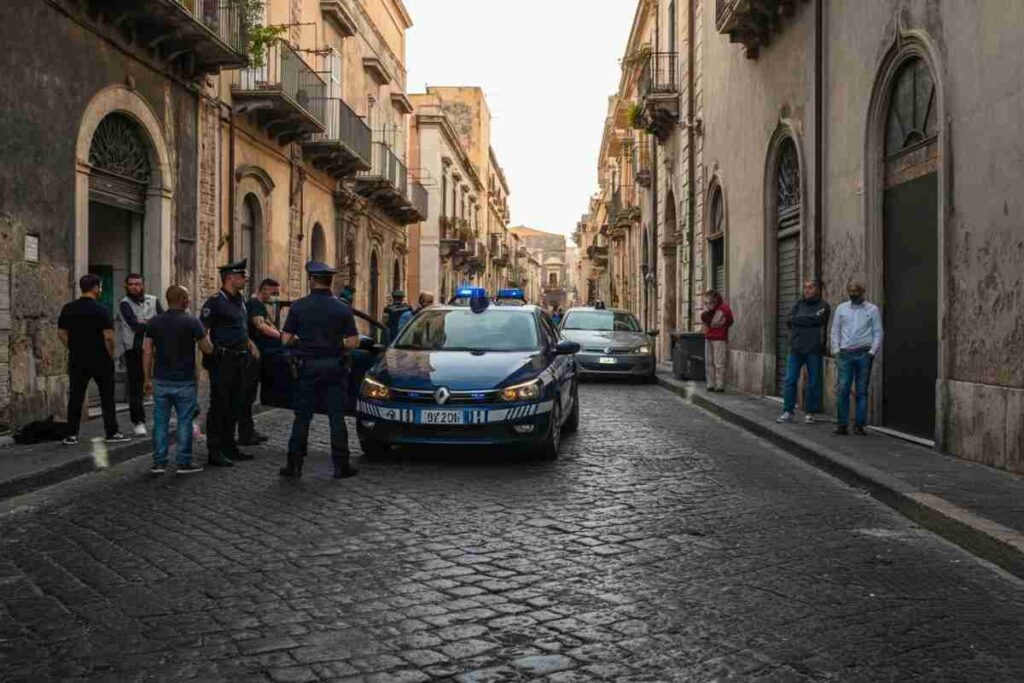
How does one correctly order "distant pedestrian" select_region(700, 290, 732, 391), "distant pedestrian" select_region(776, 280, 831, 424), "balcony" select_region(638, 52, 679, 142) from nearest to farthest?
"distant pedestrian" select_region(776, 280, 831, 424), "distant pedestrian" select_region(700, 290, 732, 391), "balcony" select_region(638, 52, 679, 142)

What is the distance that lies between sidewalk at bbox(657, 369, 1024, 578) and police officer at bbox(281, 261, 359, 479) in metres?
4.01

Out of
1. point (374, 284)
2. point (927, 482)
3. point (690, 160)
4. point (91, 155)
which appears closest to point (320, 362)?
point (927, 482)

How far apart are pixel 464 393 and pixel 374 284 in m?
22.2

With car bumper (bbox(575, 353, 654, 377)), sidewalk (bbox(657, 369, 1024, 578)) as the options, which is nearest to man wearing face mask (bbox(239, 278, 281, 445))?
sidewalk (bbox(657, 369, 1024, 578))

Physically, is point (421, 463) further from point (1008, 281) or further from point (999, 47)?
point (999, 47)

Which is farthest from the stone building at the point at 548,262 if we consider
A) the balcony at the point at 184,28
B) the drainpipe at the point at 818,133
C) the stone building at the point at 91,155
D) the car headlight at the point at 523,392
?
the car headlight at the point at 523,392

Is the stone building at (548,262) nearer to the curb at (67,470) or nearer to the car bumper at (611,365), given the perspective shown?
the car bumper at (611,365)

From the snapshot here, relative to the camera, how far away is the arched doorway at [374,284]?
29.5 meters

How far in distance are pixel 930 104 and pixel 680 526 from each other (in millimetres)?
5752

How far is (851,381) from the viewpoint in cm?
1057

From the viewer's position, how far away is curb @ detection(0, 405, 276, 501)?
708 centimetres

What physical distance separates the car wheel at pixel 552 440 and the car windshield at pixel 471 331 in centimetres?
72

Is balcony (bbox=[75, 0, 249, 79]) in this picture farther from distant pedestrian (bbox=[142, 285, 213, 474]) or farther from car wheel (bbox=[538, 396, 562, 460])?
car wheel (bbox=[538, 396, 562, 460])

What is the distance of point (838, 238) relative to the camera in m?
12.4
